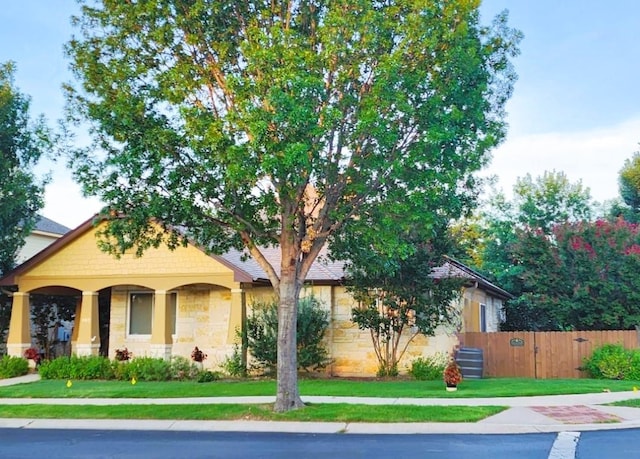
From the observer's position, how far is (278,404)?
13805 millimetres

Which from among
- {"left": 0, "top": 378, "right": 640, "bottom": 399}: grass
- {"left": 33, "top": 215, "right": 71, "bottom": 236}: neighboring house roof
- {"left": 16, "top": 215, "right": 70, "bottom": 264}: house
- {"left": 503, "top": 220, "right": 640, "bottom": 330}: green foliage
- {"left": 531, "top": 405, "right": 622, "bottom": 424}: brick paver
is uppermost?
{"left": 33, "top": 215, "right": 71, "bottom": 236}: neighboring house roof

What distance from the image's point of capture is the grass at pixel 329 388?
1639cm

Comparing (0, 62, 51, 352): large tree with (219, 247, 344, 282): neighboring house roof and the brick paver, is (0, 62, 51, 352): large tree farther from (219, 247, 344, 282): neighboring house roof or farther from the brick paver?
the brick paver

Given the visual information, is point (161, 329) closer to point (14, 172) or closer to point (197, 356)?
point (197, 356)

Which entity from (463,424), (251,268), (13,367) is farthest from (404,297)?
(13,367)

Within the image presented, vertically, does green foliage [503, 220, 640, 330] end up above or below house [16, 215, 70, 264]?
below

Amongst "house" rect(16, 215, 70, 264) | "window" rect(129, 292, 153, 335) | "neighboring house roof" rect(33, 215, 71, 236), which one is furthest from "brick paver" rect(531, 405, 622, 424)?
"neighboring house roof" rect(33, 215, 71, 236)

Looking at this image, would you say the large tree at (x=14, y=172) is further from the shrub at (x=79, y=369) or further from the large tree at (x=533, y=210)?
the large tree at (x=533, y=210)

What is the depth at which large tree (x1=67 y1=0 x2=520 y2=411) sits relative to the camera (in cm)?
1243

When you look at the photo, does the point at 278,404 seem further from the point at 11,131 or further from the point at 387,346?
the point at 11,131

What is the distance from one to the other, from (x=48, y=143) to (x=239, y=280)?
8.02 m

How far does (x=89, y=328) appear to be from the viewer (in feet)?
74.4

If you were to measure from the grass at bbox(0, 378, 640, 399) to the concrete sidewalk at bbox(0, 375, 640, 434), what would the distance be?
0.73 m

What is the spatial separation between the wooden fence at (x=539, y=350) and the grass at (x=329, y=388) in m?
2.03
